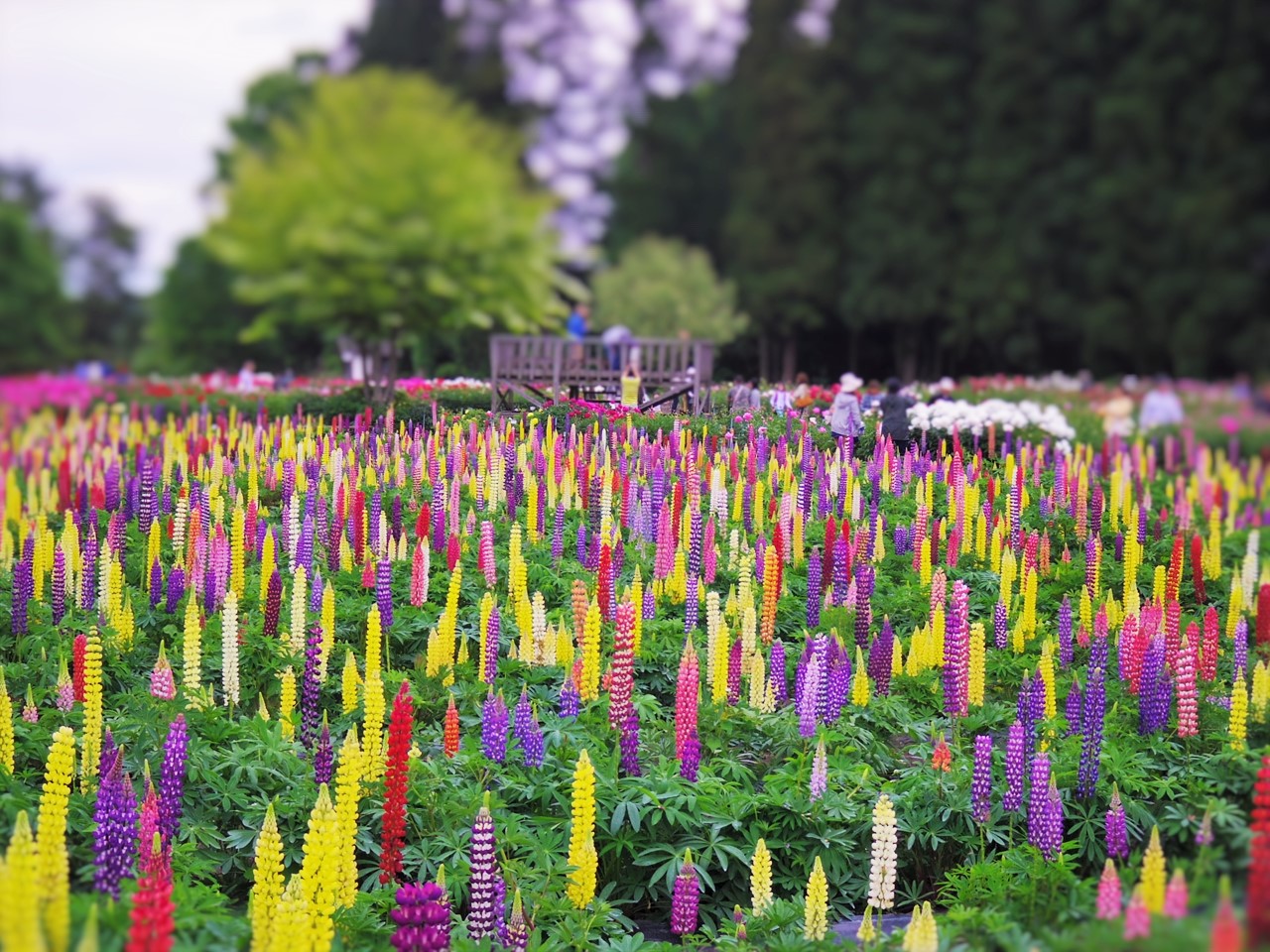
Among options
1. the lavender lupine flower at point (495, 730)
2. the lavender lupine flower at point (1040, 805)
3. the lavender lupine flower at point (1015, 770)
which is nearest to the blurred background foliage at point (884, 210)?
the lavender lupine flower at point (495, 730)

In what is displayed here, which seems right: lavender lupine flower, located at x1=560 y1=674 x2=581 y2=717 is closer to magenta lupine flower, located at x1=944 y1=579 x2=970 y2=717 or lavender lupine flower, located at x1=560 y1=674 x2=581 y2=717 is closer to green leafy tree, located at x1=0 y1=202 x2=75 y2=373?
magenta lupine flower, located at x1=944 y1=579 x2=970 y2=717

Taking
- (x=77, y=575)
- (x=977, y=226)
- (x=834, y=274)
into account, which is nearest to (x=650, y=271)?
(x=834, y=274)

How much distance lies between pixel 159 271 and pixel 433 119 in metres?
15.9

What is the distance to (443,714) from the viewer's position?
6871 millimetres

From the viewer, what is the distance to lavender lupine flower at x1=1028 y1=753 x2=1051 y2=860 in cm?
540

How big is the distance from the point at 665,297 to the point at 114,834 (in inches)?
1001

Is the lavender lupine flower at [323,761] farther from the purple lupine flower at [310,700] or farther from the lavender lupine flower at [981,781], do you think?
Result: the lavender lupine flower at [981,781]

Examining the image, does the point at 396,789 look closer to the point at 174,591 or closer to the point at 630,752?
the point at 630,752

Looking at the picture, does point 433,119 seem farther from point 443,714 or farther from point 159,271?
point 443,714

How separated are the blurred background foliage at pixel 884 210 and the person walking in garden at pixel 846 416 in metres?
1.40

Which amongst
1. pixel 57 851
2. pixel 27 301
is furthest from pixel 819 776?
pixel 27 301

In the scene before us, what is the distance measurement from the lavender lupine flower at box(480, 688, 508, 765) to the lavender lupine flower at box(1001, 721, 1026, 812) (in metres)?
2.22

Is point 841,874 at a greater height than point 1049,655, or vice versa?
point 1049,655

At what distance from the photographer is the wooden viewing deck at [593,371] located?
34.6 ft
